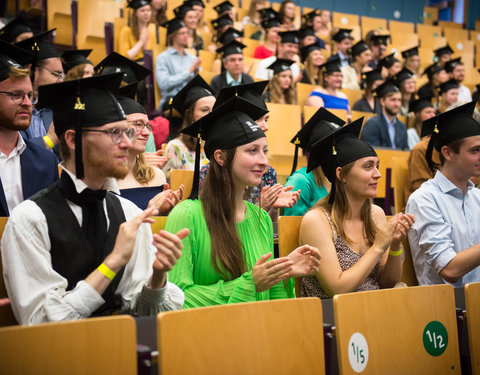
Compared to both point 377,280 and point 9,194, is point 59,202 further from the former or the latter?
point 377,280

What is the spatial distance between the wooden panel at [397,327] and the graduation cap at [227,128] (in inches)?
41.2

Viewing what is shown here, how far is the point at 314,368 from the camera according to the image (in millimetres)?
1734

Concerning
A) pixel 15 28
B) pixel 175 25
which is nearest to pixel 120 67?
pixel 15 28

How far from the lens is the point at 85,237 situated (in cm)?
190

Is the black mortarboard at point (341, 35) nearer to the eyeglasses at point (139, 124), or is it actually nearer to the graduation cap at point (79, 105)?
the eyeglasses at point (139, 124)

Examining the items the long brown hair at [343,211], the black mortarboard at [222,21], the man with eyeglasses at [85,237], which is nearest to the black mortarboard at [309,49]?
the black mortarboard at [222,21]

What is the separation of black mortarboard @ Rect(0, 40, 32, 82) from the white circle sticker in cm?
193

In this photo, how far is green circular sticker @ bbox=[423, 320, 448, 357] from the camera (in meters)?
1.98

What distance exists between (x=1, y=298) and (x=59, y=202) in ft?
1.38

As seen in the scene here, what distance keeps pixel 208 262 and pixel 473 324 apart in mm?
1137

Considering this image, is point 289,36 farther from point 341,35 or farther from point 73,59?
point 73,59

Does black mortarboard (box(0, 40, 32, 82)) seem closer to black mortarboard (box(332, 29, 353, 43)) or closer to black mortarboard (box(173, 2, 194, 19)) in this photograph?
black mortarboard (box(173, 2, 194, 19))

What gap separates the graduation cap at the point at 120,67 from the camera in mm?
4262

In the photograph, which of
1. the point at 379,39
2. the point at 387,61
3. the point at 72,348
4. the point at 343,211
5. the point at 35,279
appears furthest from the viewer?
Result: the point at 379,39
